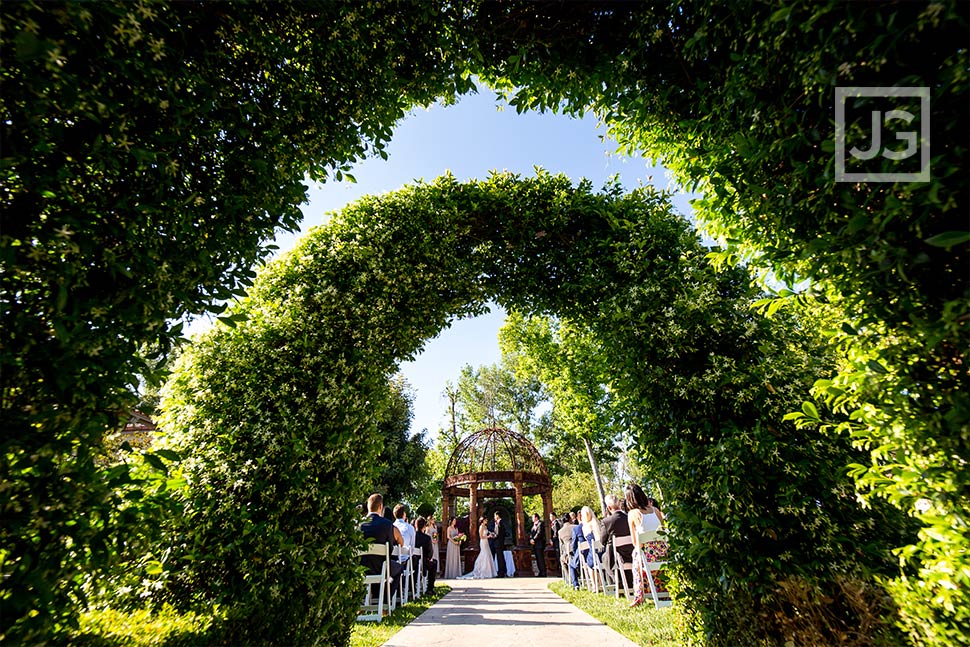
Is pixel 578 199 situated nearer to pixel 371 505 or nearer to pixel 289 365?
pixel 289 365

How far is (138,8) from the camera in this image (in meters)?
1.98

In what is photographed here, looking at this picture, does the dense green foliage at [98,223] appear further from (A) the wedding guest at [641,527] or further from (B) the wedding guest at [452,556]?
(B) the wedding guest at [452,556]

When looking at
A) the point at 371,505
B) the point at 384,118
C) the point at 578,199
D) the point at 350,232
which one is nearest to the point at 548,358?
the point at 371,505

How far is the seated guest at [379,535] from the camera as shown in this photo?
22.9ft

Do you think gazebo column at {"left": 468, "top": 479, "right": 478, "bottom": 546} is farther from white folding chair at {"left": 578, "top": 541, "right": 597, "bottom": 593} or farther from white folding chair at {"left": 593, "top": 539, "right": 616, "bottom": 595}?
white folding chair at {"left": 593, "top": 539, "right": 616, "bottom": 595}

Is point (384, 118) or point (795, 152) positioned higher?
point (384, 118)

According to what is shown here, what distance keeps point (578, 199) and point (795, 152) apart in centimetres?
329

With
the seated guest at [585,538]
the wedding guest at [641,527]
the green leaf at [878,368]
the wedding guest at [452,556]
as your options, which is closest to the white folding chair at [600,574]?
the seated guest at [585,538]

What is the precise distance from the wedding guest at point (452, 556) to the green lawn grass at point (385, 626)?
22.2ft

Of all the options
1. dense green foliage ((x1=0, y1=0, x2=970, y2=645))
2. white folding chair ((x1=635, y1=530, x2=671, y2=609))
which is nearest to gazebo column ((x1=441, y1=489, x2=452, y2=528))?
white folding chair ((x1=635, y1=530, x2=671, y2=609))

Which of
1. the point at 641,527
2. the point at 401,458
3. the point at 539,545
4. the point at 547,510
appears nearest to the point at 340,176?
the point at 641,527

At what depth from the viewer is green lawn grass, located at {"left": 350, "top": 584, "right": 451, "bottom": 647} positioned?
17.2 ft

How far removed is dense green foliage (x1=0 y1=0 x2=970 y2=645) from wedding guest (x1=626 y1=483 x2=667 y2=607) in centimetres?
282

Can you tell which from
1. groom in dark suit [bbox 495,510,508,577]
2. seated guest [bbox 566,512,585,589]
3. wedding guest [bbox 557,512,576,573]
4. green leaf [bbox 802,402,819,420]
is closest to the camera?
green leaf [bbox 802,402,819,420]
